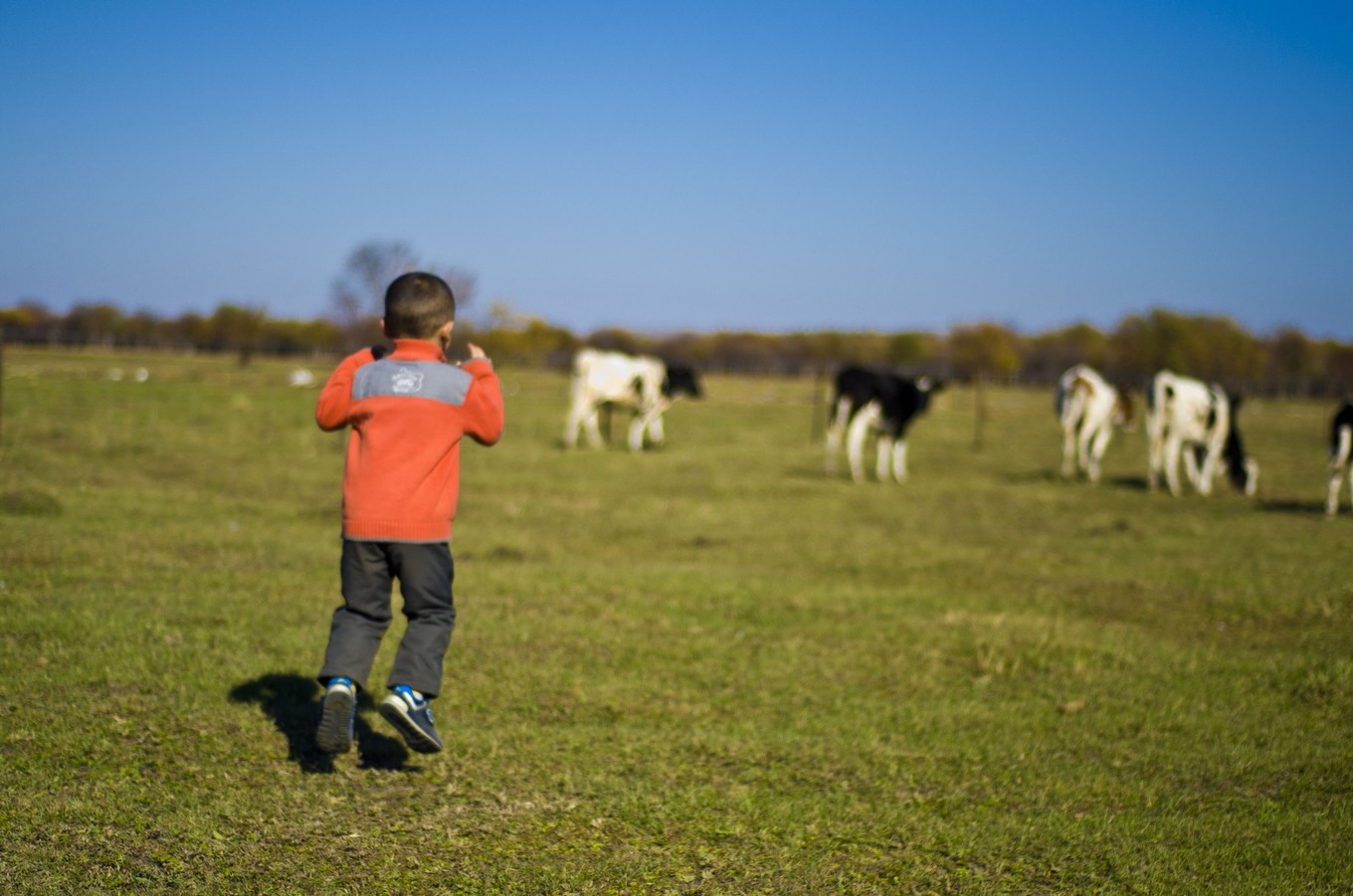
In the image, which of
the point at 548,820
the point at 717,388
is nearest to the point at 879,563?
the point at 548,820

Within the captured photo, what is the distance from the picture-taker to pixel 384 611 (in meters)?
4.38

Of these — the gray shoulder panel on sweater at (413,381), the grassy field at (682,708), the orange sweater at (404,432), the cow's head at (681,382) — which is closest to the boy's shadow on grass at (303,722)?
the grassy field at (682,708)

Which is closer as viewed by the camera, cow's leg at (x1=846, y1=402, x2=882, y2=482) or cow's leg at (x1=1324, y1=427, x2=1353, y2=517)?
cow's leg at (x1=1324, y1=427, x2=1353, y2=517)

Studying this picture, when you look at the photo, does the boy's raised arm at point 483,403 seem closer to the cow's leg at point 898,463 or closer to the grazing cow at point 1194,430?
the cow's leg at point 898,463

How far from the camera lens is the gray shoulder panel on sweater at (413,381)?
13.9 ft

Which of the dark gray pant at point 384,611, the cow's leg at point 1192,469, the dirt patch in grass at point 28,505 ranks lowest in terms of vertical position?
the dirt patch in grass at point 28,505

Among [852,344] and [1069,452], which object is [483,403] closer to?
[1069,452]

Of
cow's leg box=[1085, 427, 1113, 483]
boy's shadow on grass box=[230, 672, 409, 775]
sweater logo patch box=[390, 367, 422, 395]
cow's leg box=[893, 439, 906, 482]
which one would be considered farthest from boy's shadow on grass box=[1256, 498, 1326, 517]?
sweater logo patch box=[390, 367, 422, 395]

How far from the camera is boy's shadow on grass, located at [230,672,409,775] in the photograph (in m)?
4.92

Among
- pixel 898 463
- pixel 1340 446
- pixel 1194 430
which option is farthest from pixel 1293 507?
pixel 898 463

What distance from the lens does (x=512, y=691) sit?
6215mm

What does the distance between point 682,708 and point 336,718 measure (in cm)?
247

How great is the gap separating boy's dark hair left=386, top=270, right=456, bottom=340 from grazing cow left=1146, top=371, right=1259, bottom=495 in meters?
19.2

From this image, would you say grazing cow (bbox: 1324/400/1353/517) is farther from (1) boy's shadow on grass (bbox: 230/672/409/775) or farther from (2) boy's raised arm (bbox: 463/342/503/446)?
(2) boy's raised arm (bbox: 463/342/503/446)
